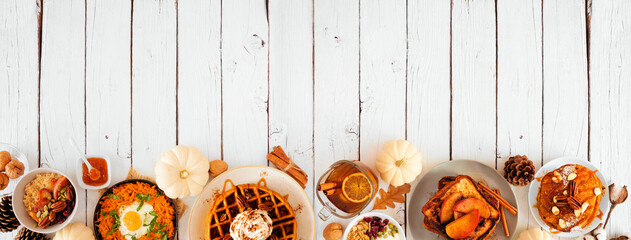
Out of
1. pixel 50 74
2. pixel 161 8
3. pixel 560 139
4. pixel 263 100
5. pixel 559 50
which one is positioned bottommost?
pixel 560 139

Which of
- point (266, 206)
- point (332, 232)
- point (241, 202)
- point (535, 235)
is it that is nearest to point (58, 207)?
point (241, 202)

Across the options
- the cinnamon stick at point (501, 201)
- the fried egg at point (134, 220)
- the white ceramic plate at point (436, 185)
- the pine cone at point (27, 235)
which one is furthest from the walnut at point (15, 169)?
the cinnamon stick at point (501, 201)

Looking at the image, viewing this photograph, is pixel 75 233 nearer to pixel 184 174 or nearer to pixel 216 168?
pixel 184 174

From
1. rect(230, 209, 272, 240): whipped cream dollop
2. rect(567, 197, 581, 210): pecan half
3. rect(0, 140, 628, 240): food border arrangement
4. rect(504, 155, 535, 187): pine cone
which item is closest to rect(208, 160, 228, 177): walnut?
rect(0, 140, 628, 240): food border arrangement

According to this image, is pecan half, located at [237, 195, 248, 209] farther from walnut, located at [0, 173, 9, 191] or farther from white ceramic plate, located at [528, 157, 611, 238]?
white ceramic plate, located at [528, 157, 611, 238]

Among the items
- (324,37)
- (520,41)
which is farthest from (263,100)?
(520,41)

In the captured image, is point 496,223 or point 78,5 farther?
point 78,5

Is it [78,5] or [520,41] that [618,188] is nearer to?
[520,41]
